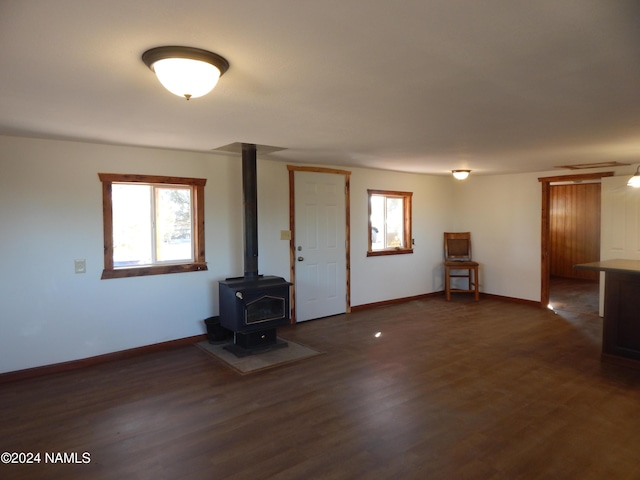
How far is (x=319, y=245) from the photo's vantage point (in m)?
5.73

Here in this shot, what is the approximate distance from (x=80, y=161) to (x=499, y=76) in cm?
375

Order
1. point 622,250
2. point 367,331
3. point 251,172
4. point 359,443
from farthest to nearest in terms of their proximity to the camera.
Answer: point 622,250, point 367,331, point 251,172, point 359,443

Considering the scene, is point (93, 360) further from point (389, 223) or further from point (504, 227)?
point (504, 227)

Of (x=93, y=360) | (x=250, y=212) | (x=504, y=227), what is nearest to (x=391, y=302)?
(x=504, y=227)

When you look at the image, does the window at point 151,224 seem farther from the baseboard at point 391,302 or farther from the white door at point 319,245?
the baseboard at point 391,302

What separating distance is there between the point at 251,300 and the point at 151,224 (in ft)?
4.68

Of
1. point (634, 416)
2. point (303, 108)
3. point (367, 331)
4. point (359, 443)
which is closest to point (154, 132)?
point (303, 108)

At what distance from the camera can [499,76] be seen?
2207 mm

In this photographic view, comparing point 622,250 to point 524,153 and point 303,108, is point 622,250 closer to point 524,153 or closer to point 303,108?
point 524,153

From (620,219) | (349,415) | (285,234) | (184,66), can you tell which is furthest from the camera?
(620,219)

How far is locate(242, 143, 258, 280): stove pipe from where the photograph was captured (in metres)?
4.39

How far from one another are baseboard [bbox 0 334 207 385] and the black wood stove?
566 millimetres

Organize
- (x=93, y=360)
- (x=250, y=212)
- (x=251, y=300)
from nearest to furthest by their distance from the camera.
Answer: (x=93, y=360) → (x=251, y=300) → (x=250, y=212)

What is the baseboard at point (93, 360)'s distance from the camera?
3.66 meters
